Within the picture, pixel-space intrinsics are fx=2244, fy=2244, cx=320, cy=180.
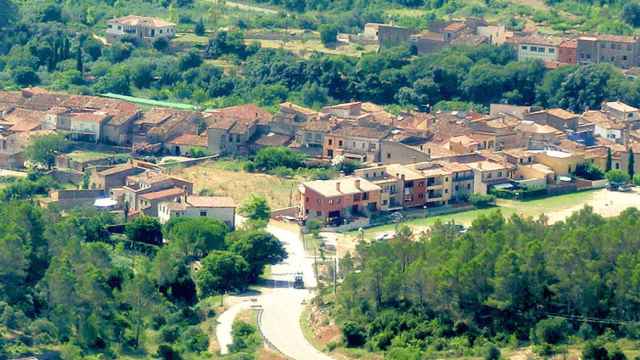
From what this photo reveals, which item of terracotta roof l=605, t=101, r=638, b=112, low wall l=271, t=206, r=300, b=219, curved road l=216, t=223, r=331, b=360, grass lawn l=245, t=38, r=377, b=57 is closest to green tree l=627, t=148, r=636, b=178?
terracotta roof l=605, t=101, r=638, b=112

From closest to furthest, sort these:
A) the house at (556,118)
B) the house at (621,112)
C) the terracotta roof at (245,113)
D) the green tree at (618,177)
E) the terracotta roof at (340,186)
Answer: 1. the terracotta roof at (340,186)
2. the green tree at (618,177)
3. the terracotta roof at (245,113)
4. the house at (556,118)
5. the house at (621,112)

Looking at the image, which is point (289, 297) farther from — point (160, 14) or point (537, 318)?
point (160, 14)

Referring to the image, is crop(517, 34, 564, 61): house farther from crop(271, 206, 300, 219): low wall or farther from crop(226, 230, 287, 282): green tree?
crop(226, 230, 287, 282): green tree

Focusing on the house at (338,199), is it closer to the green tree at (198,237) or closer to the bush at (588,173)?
the green tree at (198,237)

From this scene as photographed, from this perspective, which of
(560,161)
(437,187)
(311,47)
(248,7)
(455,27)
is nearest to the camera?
(437,187)

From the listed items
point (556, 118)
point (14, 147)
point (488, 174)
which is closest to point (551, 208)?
point (488, 174)

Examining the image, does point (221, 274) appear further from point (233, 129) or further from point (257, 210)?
point (233, 129)

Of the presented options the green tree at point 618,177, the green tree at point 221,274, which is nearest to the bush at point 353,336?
the green tree at point 221,274
